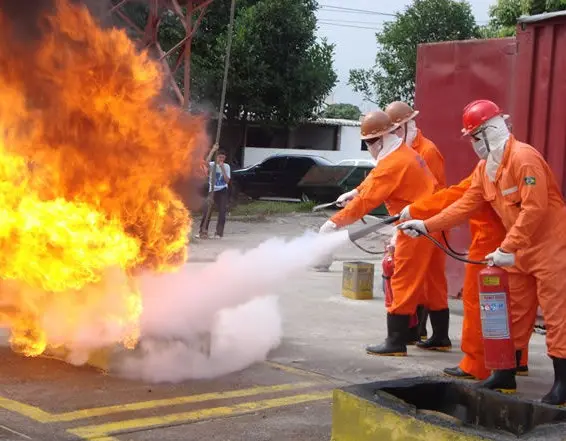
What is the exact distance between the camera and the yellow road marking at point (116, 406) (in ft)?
16.8

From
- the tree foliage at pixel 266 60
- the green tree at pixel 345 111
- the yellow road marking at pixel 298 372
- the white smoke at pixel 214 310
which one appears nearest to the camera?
the white smoke at pixel 214 310

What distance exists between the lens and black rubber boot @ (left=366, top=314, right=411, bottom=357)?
23.3ft

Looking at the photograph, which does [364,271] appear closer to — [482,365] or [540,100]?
[540,100]

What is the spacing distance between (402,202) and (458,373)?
4.74 ft

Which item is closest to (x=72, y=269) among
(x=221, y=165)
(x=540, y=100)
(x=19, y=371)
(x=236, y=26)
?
(x=19, y=371)

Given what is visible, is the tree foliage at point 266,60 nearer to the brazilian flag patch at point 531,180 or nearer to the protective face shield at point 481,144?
the protective face shield at point 481,144

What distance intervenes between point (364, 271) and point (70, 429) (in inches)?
220

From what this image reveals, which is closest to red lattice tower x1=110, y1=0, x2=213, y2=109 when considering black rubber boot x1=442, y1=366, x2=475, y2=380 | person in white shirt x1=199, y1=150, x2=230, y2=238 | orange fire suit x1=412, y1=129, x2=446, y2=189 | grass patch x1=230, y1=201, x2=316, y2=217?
orange fire suit x1=412, y1=129, x2=446, y2=189

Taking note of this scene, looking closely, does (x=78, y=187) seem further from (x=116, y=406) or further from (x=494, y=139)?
(x=494, y=139)

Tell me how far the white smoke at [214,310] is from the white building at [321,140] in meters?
26.8

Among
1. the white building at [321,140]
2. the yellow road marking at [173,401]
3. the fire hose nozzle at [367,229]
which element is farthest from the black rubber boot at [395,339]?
the white building at [321,140]

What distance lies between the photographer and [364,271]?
10039mm

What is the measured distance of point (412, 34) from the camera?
29.7 m

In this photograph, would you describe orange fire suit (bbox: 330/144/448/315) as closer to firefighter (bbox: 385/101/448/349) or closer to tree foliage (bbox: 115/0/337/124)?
firefighter (bbox: 385/101/448/349)
